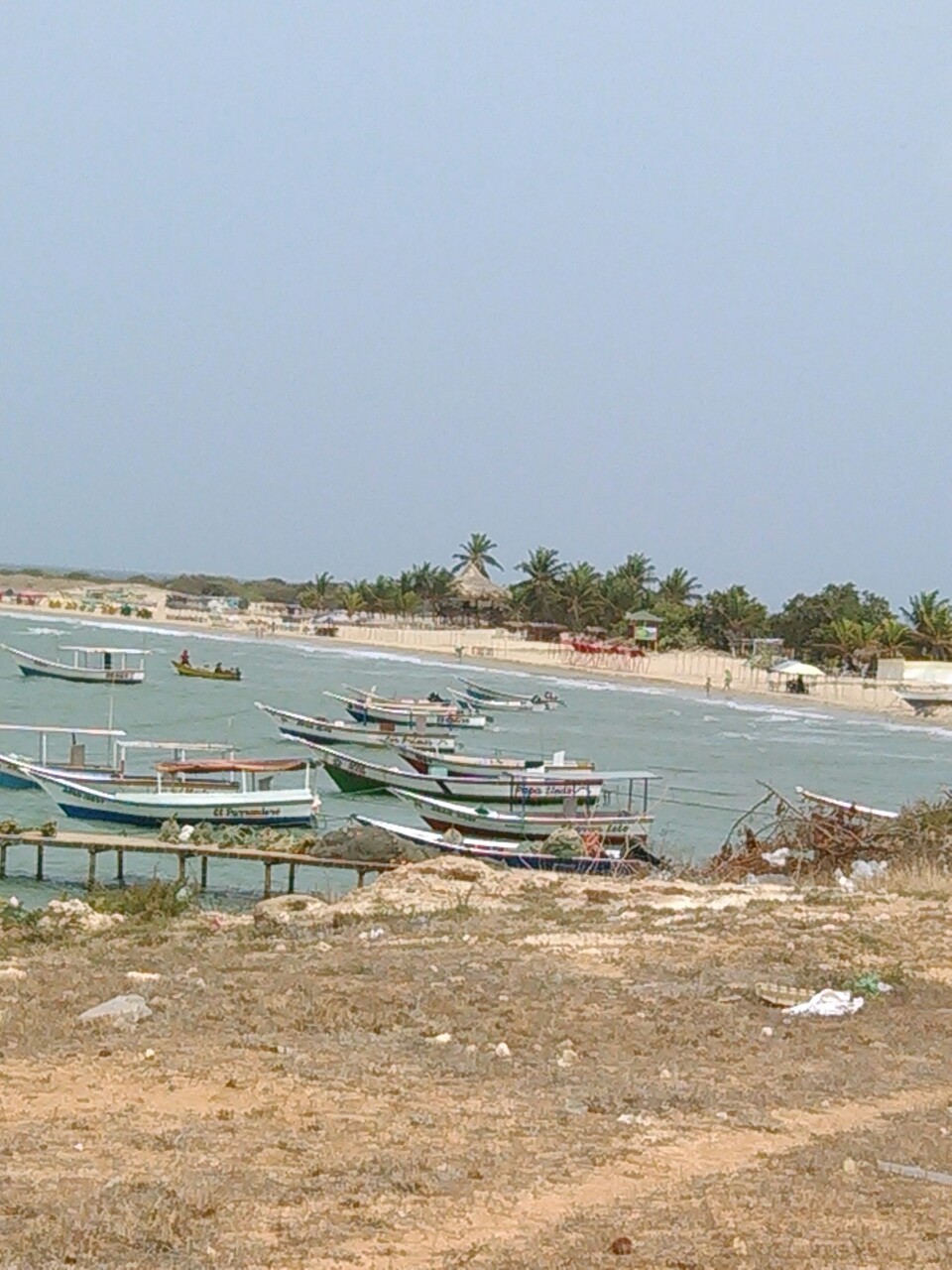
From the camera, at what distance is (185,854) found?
22.2m

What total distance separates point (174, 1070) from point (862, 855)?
14420 mm

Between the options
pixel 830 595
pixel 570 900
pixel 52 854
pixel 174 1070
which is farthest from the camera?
pixel 830 595

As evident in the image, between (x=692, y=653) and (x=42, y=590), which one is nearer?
(x=692, y=653)

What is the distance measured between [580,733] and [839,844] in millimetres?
39320

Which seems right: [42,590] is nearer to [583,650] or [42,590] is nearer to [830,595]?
[583,650]

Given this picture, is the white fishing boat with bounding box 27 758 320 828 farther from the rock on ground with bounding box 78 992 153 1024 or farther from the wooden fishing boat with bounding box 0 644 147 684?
the wooden fishing boat with bounding box 0 644 147 684

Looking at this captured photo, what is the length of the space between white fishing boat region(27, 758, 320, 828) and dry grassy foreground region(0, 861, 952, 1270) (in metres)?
13.9

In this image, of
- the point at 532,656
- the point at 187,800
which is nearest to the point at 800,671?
the point at 532,656

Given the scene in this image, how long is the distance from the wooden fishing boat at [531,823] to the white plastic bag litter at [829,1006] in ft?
48.8

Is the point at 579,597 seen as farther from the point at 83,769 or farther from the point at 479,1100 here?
the point at 479,1100

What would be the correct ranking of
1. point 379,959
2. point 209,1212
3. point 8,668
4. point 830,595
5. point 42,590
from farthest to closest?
point 42,590 < point 830,595 < point 8,668 < point 379,959 < point 209,1212

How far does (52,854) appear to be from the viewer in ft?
86.5

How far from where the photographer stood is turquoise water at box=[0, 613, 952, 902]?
3253 centimetres

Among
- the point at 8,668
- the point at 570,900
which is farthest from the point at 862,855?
the point at 8,668
